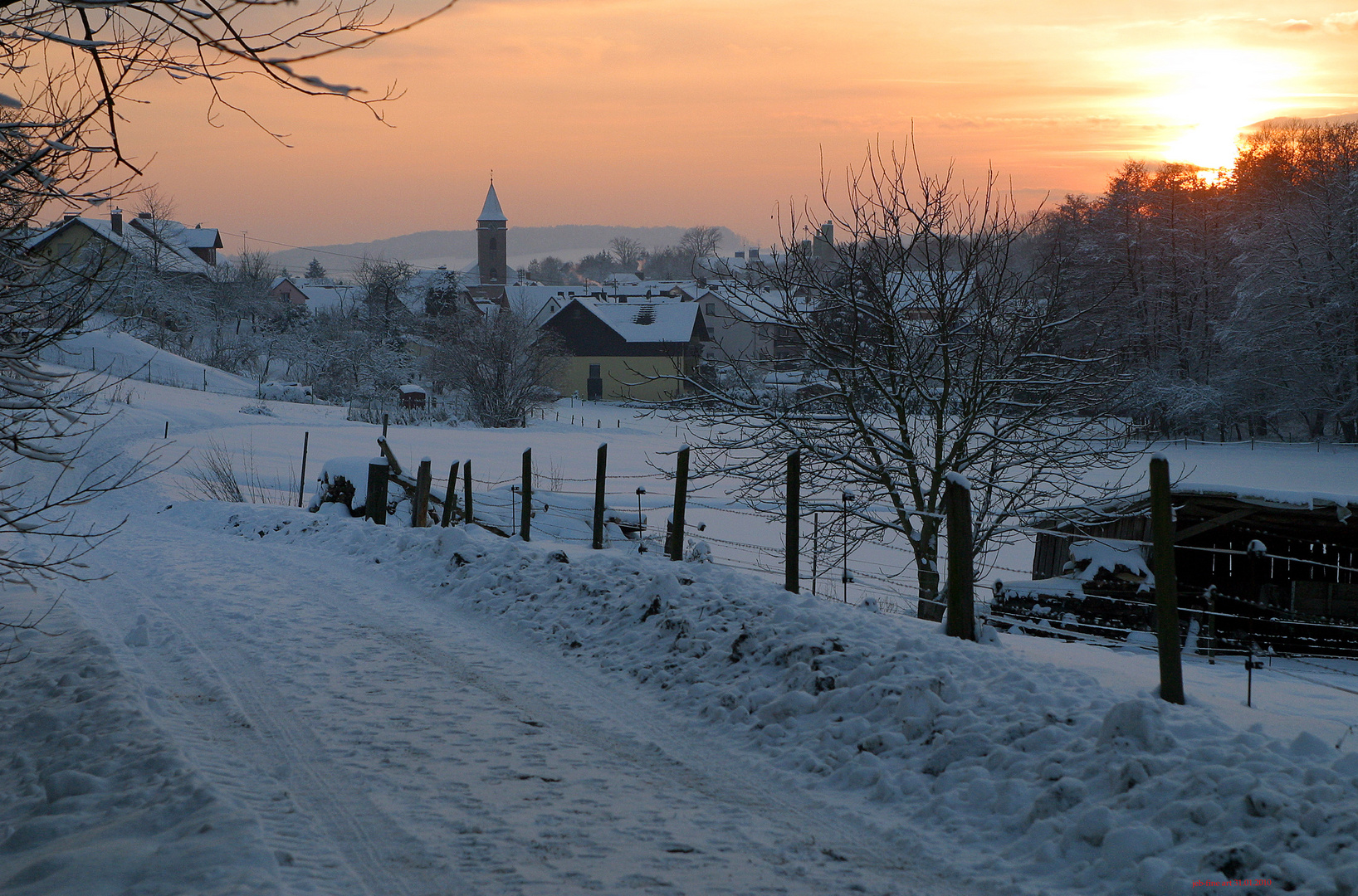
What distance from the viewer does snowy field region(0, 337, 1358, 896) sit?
394 centimetres

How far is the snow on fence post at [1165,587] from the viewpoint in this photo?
5.47m

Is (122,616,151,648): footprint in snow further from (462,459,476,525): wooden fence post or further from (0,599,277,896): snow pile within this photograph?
(462,459,476,525): wooden fence post

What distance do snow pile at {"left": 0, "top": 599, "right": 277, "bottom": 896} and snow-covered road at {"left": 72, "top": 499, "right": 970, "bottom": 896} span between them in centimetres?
18

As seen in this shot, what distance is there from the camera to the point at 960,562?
6.99 metres

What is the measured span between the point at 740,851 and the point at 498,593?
6.00 m

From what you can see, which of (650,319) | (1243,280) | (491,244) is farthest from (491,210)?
(1243,280)

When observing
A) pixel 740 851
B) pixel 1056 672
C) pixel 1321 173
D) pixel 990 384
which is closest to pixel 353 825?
pixel 740 851

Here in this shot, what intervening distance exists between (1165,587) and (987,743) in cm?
146

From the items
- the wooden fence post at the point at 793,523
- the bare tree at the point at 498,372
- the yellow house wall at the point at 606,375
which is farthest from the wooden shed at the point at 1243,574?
the yellow house wall at the point at 606,375

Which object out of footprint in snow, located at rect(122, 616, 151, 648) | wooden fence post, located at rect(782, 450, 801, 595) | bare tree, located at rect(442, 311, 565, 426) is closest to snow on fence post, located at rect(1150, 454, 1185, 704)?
wooden fence post, located at rect(782, 450, 801, 595)

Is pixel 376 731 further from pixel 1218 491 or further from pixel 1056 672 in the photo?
pixel 1218 491

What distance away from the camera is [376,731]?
225 inches

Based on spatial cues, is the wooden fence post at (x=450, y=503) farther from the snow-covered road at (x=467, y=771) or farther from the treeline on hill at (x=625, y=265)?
the treeline on hill at (x=625, y=265)

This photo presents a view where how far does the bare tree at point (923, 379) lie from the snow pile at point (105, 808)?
702 cm
